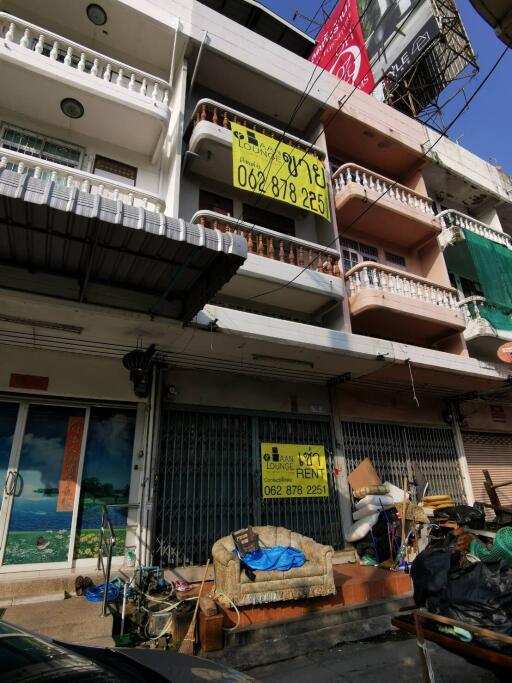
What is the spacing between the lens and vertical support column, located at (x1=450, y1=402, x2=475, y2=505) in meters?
9.83

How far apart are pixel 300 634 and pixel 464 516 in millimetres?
4345

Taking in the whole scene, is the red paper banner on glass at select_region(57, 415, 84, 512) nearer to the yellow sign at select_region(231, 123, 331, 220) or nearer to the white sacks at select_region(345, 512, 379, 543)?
the white sacks at select_region(345, 512, 379, 543)

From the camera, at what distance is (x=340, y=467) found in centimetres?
825

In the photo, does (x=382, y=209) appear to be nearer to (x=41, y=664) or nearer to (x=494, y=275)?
(x=494, y=275)

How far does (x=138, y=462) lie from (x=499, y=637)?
5445 mm

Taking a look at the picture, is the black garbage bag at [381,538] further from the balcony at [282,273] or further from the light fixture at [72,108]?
the light fixture at [72,108]

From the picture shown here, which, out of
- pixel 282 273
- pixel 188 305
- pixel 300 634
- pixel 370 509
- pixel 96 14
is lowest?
pixel 300 634

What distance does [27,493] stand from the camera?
19.1 ft

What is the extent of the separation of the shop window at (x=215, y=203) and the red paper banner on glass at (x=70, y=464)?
199 inches

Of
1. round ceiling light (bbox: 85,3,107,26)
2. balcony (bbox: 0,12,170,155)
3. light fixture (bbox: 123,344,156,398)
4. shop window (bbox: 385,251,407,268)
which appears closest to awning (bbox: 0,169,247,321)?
light fixture (bbox: 123,344,156,398)

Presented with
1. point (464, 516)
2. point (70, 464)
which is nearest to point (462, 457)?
point (464, 516)

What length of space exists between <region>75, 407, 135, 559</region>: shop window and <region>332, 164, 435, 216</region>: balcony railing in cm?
727

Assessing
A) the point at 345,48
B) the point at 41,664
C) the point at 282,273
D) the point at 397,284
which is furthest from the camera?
the point at 345,48

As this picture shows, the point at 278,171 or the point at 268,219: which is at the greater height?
the point at 278,171
